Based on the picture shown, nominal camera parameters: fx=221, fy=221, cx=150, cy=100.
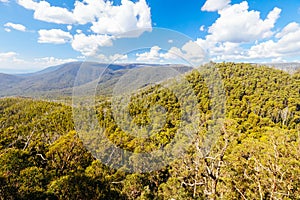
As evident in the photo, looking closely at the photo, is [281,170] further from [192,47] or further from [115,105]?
[115,105]

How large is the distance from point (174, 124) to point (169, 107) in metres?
1.17

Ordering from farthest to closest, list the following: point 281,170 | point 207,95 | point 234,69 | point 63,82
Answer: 1. point 63,82
2. point 234,69
3. point 207,95
4. point 281,170

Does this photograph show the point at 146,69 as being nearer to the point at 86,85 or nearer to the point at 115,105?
the point at 115,105

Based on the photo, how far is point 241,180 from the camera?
8.45 metres

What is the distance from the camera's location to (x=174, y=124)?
27.2 feet

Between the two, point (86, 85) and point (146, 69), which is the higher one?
point (146, 69)

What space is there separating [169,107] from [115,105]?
6.30 ft

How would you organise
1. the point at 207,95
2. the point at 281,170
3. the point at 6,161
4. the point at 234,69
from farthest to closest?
the point at 234,69
the point at 207,95
the point at 6,161
the point at 281,170

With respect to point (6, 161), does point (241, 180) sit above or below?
below

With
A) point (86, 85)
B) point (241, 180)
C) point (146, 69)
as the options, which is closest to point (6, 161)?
point (86, 85)

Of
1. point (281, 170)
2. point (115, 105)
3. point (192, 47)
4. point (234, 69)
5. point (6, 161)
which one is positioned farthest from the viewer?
point (234, 69)

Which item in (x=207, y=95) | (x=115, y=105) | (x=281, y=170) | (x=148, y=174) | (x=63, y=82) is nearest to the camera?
(x=115, y=105)

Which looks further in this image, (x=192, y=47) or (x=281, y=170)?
(x=281, y=170)

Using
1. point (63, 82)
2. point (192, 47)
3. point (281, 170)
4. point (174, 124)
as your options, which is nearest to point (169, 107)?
point (174, 124)
